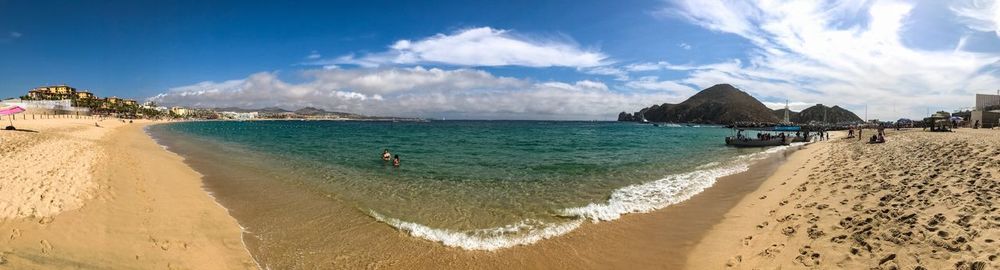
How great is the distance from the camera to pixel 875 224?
8.58 metres

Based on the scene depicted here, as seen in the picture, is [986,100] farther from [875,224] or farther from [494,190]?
[494,190]

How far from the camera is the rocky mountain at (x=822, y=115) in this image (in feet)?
580

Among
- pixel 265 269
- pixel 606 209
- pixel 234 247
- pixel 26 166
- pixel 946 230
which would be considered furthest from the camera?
pixel 26 166

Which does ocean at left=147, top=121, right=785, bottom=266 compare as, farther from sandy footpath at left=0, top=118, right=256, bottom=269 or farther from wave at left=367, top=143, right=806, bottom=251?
sandy footpath at left=0, top=118, right=256, bottom=269

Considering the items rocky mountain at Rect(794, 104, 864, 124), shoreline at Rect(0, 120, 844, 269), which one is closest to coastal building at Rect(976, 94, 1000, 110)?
shoreline at Rect(0, 120, 844, 269)

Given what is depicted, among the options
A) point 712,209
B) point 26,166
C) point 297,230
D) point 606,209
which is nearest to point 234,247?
point 297,230

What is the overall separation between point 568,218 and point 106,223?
462 inches

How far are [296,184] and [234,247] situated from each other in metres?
8.32

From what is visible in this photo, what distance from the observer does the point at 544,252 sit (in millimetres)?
9367

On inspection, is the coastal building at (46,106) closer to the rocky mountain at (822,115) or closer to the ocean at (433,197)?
the ocean at (433,197)

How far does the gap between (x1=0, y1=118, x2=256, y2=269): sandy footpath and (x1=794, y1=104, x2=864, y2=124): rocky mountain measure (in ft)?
706

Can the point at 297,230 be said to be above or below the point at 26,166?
below

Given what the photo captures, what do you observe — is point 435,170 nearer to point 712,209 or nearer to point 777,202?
point 712,209

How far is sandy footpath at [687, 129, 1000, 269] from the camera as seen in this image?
6.81 metres
